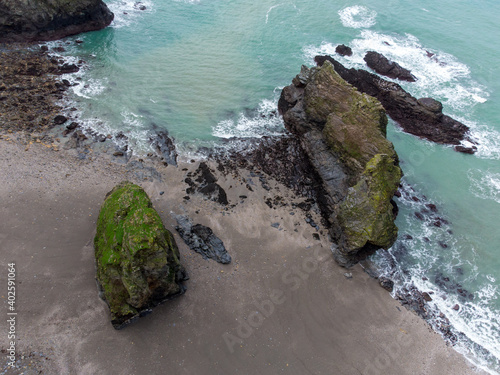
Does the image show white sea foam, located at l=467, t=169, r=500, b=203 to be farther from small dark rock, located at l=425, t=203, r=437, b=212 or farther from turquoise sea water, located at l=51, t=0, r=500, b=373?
small dark rock, located at l=425, t=203, r=437, b=212

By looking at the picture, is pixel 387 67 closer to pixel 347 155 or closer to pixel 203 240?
pixel 347 155

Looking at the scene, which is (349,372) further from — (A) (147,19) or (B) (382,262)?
(A) (147,19)

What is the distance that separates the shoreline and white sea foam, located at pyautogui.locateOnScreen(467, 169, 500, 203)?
1482 centimetres

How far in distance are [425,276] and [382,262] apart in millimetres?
3086

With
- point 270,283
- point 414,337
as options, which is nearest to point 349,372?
point 414,337

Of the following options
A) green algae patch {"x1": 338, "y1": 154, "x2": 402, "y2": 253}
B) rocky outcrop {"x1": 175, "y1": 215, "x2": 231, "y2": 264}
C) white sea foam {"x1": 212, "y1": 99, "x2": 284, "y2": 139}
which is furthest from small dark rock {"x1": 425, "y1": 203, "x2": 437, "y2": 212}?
rocky outcrop {"x1": 175, "y1": 215, "x2": 231, "y2": 264}

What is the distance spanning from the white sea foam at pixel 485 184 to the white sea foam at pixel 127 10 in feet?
146

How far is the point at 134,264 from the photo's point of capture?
15734mm

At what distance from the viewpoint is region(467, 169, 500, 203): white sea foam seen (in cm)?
2660

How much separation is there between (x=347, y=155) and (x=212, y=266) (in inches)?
532

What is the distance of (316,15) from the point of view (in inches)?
1818

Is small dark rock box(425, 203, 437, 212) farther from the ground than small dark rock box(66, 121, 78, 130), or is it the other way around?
small dark rock box(66, 121, 78, 130)

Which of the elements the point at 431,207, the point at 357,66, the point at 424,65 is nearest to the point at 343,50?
the point at 357,66

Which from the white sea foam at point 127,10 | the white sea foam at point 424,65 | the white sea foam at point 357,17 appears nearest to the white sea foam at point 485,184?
the white sea foam at point 424,65
